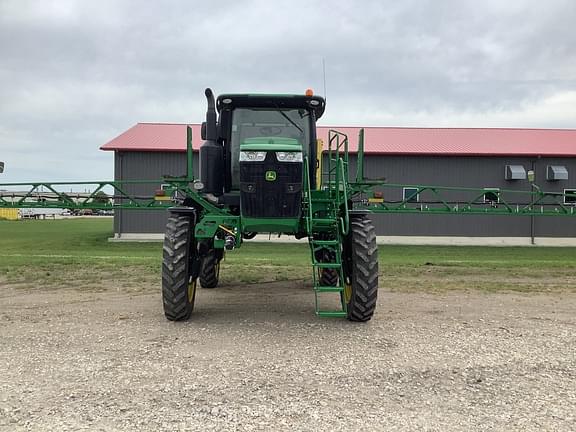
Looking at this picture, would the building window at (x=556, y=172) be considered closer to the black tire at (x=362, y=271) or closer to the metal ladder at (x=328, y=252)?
the metal ladder at (x=328, y=252)

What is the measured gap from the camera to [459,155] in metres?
24.9

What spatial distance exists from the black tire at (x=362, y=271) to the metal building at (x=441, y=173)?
1788 cm

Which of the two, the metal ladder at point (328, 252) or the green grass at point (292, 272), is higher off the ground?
the metal ladder at point (328, 252)

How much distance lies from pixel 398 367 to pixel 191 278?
320cm

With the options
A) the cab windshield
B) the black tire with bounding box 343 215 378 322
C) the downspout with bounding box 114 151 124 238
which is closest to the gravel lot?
the black tire with bounding box 343 215 378 322

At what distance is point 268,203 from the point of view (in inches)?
254

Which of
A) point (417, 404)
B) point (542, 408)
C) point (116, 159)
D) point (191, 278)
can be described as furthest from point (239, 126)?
point (116, 159)

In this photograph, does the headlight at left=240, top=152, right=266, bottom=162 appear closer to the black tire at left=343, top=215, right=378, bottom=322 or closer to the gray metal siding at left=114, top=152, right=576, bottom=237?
the black tire at left=343, top=215, right=378, bottom=322

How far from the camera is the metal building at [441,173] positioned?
2433 centimetres

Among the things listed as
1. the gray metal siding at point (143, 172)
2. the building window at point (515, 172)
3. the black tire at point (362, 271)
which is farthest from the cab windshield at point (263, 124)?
the building window at point (515, 172)

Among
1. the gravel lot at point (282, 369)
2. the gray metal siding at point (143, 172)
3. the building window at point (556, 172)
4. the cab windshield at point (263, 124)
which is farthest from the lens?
the building window at point (556, 172)

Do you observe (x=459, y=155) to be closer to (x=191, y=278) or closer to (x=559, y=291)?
(x=559, y=291)

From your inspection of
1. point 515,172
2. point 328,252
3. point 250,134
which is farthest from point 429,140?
point 328,252

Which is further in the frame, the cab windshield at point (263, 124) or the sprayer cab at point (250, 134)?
the cab windshield at point (263, 124)
